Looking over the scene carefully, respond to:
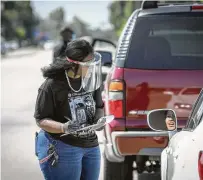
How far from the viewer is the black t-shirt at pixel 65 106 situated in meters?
4.54

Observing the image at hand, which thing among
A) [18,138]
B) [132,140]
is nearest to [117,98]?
[132,140]

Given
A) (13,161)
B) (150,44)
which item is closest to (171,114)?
(150,44)

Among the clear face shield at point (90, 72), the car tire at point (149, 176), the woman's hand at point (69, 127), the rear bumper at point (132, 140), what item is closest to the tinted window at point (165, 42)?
the rear bumper at point (132, 140)

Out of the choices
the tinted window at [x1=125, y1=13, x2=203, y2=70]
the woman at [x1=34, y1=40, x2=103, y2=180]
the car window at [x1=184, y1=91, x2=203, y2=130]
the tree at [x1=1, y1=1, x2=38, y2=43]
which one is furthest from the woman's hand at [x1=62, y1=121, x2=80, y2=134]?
the tree at [x1=1, y1=1, x2=38, y2=43]

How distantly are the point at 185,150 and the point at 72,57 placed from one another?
119 cm

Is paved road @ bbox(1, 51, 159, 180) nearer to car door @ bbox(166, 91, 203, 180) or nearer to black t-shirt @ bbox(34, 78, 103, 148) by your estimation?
black t-shirt @ bbox(34, 78, 103, 148)

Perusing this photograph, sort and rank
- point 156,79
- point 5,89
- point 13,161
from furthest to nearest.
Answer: point 5,89 < point 13,161 < point 156,79

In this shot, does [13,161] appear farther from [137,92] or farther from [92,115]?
[92,115]

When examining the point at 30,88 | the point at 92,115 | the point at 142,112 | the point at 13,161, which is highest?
the point at 92,115

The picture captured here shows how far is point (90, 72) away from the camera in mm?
4605

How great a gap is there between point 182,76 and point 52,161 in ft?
6.78

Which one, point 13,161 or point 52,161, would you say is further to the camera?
point 13,161

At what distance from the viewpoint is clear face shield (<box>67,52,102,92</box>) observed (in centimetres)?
453

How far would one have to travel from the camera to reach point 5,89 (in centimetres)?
2189
